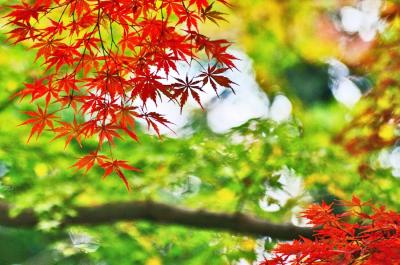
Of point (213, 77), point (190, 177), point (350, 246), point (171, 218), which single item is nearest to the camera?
point (350, 246)

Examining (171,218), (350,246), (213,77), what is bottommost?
(350,246)

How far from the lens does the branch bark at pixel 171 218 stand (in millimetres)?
3391

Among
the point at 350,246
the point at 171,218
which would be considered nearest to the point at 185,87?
the point at 350,246

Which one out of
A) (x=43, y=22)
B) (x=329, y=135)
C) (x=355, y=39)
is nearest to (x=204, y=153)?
(x=329, y=135)

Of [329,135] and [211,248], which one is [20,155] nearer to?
[211,248]

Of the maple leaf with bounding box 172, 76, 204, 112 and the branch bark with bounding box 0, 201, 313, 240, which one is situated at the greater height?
the maple leaf with bounding box 172, 76, 204, 112

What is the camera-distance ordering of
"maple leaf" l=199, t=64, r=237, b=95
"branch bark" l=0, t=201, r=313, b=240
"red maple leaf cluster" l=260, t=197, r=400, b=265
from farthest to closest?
1. "branch bark" l=0, t=201, r=313, b=240
2. "maple leaf" l=199, t=64, r=237, b=95
3. "red maple leaf cluster" l=260, t=197, r=400, b=265

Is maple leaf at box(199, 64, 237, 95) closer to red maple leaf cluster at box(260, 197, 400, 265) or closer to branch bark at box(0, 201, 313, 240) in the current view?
red maple leaf cluster at box(260, 197, 400, 265)

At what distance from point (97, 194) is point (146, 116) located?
5.78 feet

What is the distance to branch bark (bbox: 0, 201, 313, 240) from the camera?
3.39 m

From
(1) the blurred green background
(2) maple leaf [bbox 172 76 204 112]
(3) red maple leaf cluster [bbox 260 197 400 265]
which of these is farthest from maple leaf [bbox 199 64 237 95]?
(1) the blurred green background

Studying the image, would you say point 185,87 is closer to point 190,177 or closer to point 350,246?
point 350,246

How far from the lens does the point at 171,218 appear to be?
3.42 metres

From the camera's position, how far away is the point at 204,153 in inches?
148
